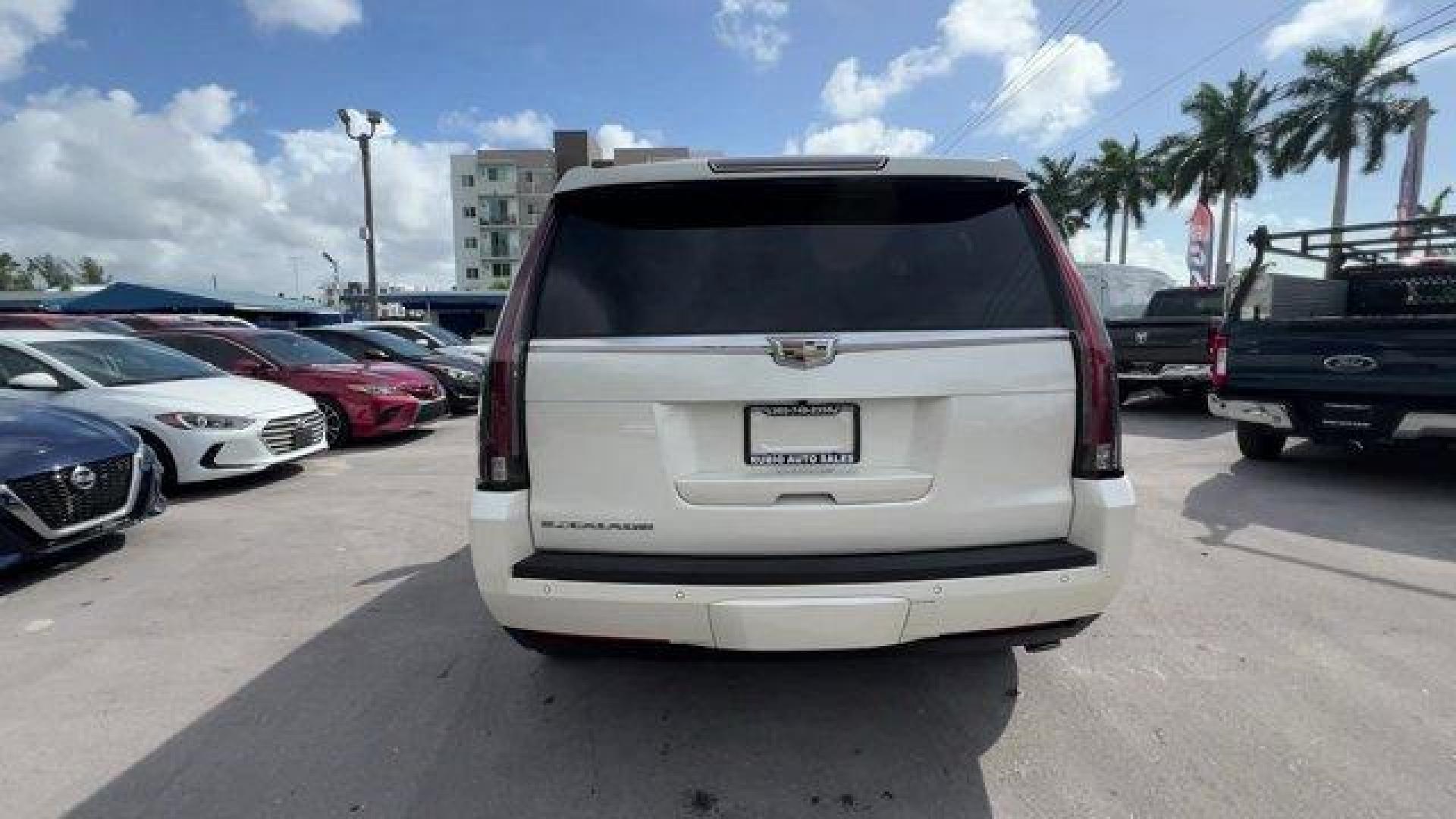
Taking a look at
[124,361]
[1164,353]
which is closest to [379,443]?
[124,361]

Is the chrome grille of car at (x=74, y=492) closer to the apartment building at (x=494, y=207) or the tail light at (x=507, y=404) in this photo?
the tail light at (x=507, y=404)

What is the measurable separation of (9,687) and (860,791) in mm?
3492

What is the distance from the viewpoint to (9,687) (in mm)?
3311

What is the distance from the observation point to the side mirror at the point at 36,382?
6.18 meters

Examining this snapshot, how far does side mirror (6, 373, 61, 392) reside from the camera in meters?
6.18

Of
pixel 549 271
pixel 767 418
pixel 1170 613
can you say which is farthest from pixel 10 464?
pixel 1170 613

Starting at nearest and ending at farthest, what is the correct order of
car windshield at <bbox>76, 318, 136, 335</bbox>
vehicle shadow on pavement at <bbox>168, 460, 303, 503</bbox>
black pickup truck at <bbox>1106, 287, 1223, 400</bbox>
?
vehicle shadow on pavement at <bbox>168, 460, 303, 503</bbox> < black pickup truck at <bbox>1106, 287, 1223, 400</bbox> < car windshield at <bbox>76, 318, 136, 335</bbox>

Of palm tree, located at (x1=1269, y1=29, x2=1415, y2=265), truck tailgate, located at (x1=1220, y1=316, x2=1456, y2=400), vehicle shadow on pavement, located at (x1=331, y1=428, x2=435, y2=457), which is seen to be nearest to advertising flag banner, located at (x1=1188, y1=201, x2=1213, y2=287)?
palm tree, located at (x1=1269, y1=29, x2=1415, y2=265)

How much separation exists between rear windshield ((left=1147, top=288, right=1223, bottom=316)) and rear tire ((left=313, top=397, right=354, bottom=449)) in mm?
12749

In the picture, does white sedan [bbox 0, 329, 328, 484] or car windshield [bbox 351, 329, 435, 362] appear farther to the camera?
car windshield [bbox 351, 329, 435, 362]

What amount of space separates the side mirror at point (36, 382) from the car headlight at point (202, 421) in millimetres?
793

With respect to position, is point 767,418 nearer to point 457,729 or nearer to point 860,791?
point 860,791

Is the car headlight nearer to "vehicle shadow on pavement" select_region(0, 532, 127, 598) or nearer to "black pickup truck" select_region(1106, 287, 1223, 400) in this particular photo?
"vehicle shadow on pavement" select_region(0, 532, 127, 598)

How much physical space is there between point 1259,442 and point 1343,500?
1.62 meters
